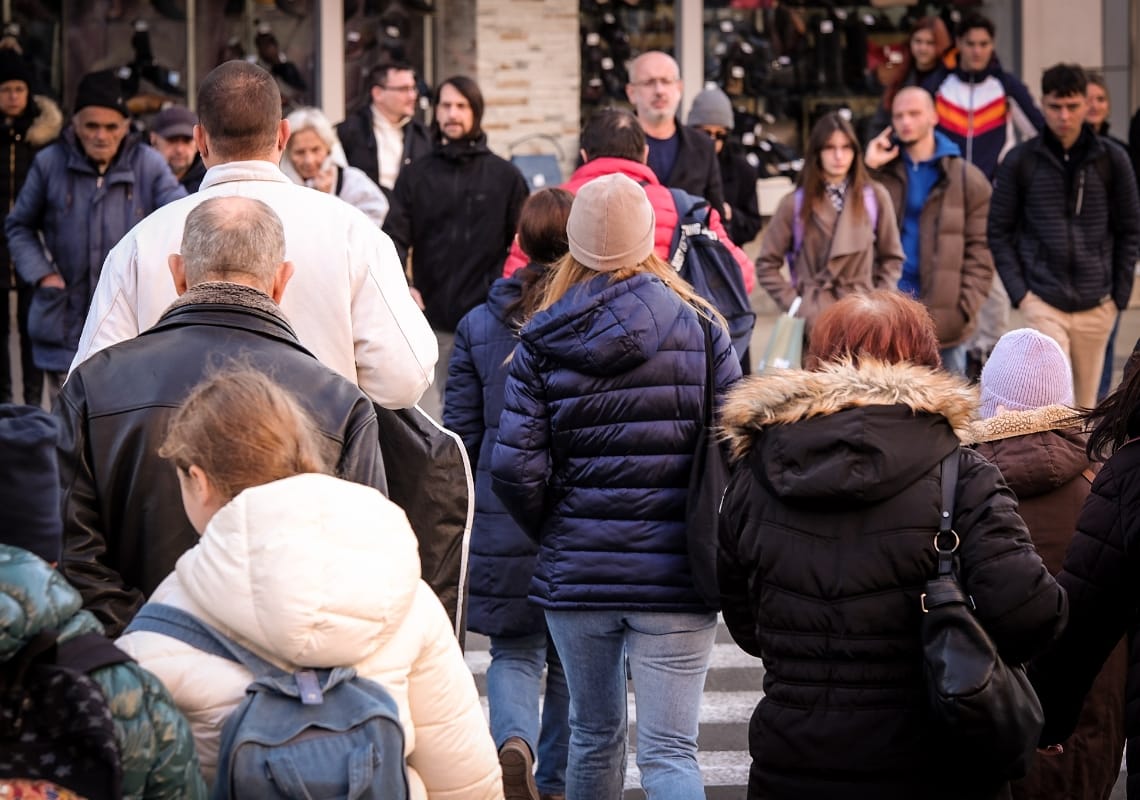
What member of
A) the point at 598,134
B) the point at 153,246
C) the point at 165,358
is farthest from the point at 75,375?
the point at 598,134

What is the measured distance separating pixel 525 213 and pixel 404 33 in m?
10.6

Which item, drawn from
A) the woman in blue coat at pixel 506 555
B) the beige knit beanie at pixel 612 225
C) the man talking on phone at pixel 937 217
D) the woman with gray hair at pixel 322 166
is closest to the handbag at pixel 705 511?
the beige knit beanie at pixel 612 225

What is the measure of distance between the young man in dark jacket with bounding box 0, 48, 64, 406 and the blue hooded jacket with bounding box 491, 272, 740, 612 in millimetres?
7022

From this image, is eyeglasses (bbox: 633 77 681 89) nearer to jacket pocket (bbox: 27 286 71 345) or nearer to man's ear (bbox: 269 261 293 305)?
jacket pocket (bbox: 27 286 71 345)

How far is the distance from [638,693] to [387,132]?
23.6ft

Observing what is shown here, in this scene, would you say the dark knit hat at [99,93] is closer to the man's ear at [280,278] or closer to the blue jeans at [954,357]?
the blue jeans at [954,357]

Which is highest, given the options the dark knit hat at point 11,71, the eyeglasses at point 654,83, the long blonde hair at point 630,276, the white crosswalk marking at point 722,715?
the dark knit hat at point 11,71

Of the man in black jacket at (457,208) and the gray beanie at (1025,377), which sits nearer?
the gray beanie at (1025,377)

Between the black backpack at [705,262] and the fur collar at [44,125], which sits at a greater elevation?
the fur collar at [44,125]

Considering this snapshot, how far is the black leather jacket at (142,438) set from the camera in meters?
A: 4.16

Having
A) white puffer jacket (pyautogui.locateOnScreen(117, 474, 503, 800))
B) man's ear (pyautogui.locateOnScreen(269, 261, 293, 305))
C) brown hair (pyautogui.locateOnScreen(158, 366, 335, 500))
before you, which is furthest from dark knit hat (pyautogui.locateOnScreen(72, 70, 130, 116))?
white puffer jacket (pyautogui.locateOnScreen(117, 474, 503, 800))

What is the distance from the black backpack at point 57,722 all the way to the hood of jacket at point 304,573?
29 centimetres

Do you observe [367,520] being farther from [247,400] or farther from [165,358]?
[165,358]

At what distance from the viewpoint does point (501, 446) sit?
5441mm
